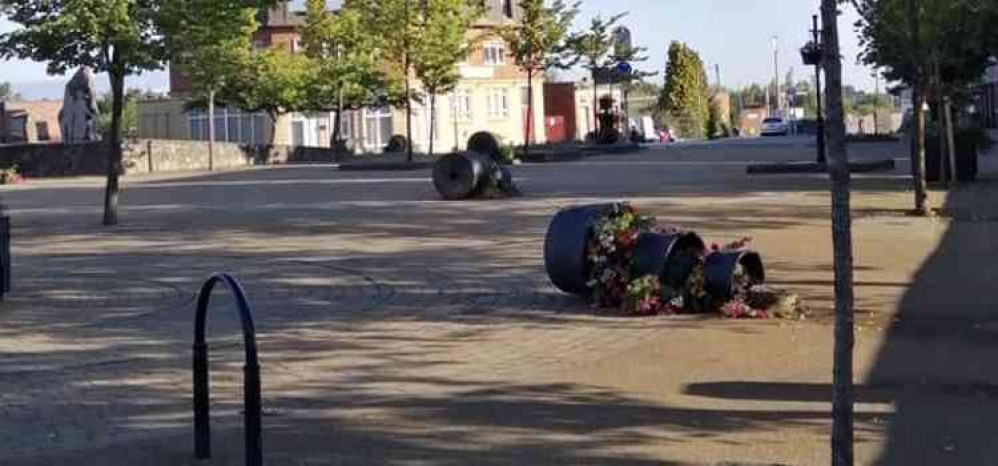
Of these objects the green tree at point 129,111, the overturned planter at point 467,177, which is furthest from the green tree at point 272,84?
the overturned planter at point 467,177

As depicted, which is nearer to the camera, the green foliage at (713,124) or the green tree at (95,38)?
the green tree at (95,38)

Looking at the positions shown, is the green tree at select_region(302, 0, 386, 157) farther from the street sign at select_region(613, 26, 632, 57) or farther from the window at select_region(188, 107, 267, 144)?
the window at select_region(188, 107, 267, 144)

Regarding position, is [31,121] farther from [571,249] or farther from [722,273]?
[722,273]

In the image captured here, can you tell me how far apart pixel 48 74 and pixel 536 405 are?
1739 cm

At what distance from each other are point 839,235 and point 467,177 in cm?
2150

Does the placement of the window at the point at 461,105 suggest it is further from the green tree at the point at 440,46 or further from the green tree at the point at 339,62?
the green tree at the point at 440,46

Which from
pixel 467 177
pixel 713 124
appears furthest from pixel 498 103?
pixel 467 177

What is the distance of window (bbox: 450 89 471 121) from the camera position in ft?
266

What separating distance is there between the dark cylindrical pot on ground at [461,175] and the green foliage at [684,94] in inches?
2877

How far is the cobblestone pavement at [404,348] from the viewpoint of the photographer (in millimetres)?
7254

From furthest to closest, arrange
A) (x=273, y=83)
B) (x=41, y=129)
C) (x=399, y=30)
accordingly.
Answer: (x=41, y=129), (x=273, y=83), (x=399, y=30)

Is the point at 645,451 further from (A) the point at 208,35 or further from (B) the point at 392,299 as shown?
(A) the point at 208,35

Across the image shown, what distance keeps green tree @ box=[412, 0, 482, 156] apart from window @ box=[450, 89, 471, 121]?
23.2 meters

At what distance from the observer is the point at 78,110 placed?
2233 inches
